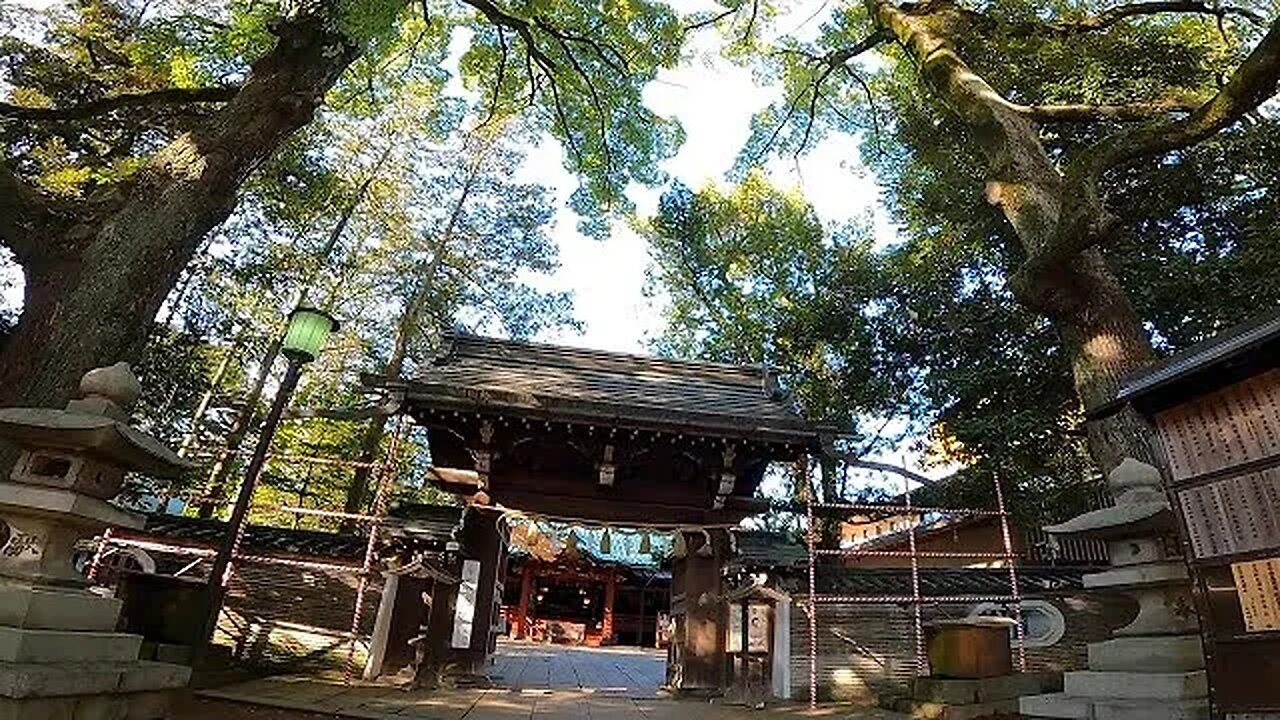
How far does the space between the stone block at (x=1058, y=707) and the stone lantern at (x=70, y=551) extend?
18.8ft

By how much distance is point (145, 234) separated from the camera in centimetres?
547

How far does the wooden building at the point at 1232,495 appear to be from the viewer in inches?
128

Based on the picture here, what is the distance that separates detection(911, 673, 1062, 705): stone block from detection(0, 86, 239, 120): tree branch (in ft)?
30.7

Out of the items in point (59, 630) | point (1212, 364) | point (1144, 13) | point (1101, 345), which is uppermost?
point (1144, 13)

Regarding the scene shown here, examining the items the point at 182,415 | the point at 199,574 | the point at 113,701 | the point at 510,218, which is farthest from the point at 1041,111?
the point at 182,415

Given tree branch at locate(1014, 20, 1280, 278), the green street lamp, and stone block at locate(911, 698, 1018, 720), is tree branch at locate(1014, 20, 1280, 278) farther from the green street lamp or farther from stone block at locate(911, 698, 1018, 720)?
the green street lamp

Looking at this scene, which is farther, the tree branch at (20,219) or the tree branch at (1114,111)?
the tree branch at (1114,111)

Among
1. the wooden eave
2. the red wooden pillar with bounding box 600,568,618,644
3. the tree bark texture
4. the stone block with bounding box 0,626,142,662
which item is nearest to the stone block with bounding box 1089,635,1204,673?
the tree bark texture

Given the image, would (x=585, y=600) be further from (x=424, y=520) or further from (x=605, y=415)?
(x=605, y=415)

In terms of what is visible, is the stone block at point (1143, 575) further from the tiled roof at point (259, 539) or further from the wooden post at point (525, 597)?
the wooden post at point (525, 597)

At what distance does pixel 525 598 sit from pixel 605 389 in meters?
17.8

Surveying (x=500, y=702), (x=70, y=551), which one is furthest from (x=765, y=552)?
(x=70, y=551)

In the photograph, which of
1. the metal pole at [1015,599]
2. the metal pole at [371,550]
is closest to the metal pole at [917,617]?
the metal pole at [1015,599]

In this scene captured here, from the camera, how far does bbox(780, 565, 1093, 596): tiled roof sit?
946 centimetres
